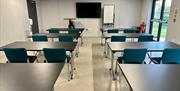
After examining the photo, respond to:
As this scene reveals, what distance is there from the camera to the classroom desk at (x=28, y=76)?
4.25 ft

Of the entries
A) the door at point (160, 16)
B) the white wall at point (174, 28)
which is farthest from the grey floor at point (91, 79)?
the door at point (160, 16)

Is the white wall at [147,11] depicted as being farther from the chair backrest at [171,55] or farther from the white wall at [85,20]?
the chair backrest at [171,55]

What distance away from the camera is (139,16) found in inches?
349

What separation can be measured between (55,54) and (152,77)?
181 centimetres

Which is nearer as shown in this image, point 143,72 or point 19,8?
point 143,72

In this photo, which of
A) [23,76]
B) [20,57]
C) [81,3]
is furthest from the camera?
[81,3]

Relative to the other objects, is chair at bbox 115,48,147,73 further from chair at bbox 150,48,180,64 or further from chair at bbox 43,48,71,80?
chair at bbox 43,48,71,80

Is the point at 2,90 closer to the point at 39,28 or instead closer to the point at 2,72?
the point at 2,72

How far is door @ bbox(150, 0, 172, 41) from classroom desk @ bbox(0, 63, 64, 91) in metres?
5.24

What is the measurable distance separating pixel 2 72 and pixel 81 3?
24.8 feet

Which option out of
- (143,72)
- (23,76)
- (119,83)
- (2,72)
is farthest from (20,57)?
(143,72)

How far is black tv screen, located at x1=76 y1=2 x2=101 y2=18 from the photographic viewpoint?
28.5 feet

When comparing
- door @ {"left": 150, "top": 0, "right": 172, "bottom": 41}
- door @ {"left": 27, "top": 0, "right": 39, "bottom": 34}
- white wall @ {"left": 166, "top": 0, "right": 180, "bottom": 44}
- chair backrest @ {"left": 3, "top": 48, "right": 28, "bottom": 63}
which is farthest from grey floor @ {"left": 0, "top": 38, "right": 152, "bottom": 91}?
door @ {"left": 27, "top": 0, "right": 39, "bottom": 34}

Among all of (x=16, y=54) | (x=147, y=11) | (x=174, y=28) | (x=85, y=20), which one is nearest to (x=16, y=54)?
(x=16, y=54)
